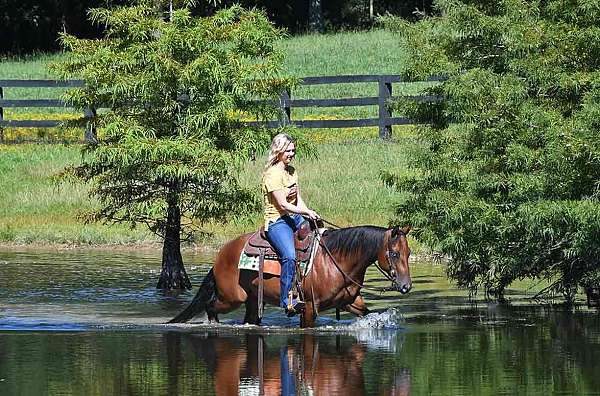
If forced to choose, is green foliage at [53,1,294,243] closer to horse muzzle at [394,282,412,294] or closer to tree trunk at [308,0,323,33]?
horse muzzle at [394,282,412,294]

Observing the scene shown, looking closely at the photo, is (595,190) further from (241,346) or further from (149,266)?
(149,266)

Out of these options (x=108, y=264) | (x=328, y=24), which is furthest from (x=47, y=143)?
(x=328, y=24)

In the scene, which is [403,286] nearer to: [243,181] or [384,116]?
[243,181]

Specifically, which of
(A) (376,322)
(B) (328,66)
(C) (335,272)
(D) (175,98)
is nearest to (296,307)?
(C) (335,272)

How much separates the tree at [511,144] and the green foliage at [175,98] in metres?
2.49

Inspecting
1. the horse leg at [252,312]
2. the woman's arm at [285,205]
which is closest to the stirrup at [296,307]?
the horse leg at [252,312]

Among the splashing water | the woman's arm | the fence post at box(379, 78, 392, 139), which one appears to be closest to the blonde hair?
the woman's arm

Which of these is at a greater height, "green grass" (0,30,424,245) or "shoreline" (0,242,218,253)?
"green grass" (0,30,424,245)

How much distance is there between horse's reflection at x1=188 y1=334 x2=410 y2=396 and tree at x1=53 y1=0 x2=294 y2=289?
14.7ft

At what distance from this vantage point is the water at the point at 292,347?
37.6 feet

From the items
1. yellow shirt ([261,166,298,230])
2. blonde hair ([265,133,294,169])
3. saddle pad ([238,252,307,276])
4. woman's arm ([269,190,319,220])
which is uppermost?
blonde hair ([265,133,294,169])

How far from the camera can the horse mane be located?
47.7 ft

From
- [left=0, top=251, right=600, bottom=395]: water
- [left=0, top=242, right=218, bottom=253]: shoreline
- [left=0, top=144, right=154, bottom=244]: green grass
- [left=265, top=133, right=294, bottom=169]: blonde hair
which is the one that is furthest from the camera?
[left=0, top=144, right=154, bottom=244]: green grass

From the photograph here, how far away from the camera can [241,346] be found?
45.4 feet
